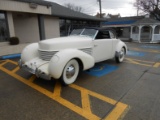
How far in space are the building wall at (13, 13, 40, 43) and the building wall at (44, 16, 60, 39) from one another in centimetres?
83

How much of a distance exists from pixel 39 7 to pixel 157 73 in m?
9.21

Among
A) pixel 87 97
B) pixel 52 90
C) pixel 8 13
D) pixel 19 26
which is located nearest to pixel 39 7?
pixel 8 13

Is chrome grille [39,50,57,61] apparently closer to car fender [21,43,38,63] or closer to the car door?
car fender [21,43,38,63]

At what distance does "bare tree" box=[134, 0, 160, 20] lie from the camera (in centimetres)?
2923

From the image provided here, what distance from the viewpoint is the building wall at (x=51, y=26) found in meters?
12.8

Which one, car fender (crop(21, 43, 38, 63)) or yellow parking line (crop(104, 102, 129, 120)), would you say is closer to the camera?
yellow parking line (crop(104, 102, 129, 120))

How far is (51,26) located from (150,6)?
2618 centimetres

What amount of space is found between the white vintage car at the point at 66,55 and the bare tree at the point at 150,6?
29.3m

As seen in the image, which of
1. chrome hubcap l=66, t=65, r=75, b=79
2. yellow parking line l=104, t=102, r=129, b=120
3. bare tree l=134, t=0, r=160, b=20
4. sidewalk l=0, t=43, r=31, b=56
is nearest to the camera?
yellow parking line l=104, t=102, r=129, b=120

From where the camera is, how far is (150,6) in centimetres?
3031

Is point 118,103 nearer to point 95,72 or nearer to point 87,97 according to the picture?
point 87,97

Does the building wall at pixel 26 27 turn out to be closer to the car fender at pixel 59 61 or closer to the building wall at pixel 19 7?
the building wall at pixel 19 7

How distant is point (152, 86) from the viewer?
13.6 feet

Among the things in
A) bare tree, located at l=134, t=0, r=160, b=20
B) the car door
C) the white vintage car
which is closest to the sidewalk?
the white vintage car
